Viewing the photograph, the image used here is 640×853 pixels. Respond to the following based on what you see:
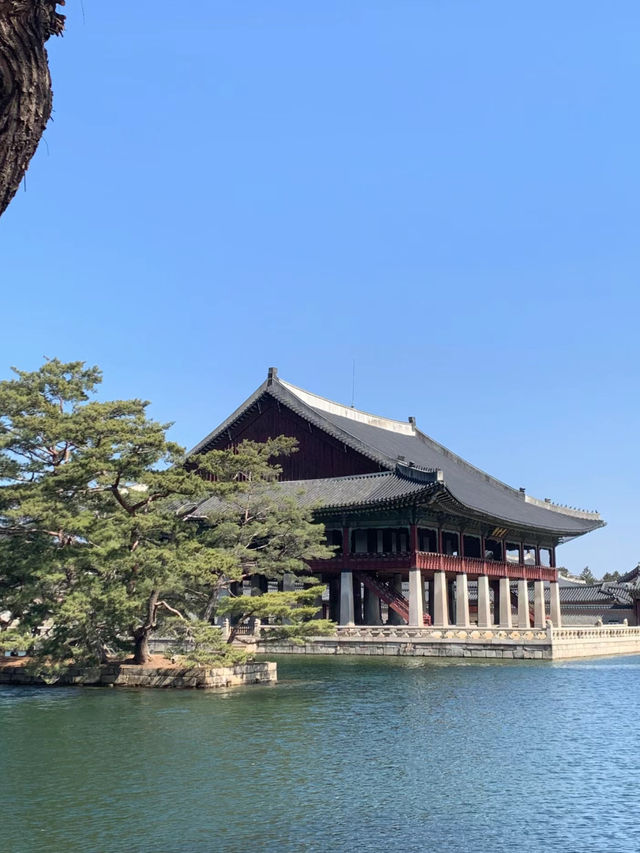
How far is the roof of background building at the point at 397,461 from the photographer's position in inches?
2066

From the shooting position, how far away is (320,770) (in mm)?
16281

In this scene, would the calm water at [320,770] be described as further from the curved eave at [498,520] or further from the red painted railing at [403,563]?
the red painted railing at [403,563]

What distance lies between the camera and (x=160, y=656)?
3253 cm

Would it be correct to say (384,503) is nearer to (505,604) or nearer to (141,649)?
(505,604)

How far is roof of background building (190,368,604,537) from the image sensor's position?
172 feet

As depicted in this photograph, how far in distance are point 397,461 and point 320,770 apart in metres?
35.7

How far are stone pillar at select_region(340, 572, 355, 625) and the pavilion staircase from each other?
982 millimetres

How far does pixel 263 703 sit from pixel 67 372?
54.7 feet

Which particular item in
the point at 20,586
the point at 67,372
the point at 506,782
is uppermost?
the point at 67,372

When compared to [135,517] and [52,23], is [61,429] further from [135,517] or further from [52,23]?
[52,23]

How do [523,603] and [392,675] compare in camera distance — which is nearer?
[392,675]

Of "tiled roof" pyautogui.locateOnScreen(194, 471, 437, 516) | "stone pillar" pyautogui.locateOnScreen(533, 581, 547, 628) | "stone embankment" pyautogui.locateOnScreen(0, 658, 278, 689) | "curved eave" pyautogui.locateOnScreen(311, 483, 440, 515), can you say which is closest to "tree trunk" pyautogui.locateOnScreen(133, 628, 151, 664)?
"stone embankment" pyautogui.locateOnScreen(0, 658, 278, 689)

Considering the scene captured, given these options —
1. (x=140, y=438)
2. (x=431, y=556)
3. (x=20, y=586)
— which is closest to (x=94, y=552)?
(x=140, y=438)

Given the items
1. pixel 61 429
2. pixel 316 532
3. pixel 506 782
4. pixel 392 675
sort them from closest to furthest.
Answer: pixel 506 782 → pixel 61 429 → pixel 392 675 → pixel 316 532
